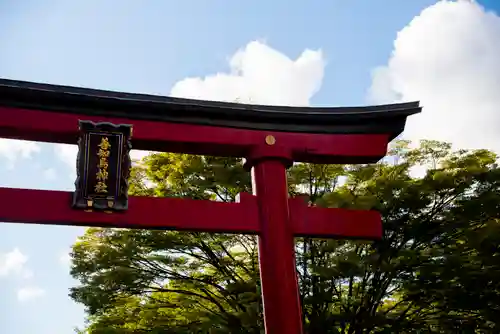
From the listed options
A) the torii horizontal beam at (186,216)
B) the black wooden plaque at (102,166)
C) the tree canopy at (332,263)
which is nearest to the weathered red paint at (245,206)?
the torii horizontal beam at (186,216)

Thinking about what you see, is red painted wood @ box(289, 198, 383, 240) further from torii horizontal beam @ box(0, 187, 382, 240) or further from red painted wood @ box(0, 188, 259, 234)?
red painted wood @ box(0, 188, 259, 234)

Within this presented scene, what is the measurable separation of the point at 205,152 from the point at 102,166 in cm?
157

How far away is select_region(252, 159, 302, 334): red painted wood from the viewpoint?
20.2 feet

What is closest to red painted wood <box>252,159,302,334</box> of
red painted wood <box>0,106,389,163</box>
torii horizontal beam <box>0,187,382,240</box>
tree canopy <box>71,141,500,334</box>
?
torii horizontal beam <box>0,187,382,240</box>

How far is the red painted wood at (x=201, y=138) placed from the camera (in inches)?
256

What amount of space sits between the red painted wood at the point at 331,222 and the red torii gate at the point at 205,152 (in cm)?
1

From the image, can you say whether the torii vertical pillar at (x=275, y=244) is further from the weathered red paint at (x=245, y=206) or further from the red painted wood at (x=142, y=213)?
the red painted wood at (x=142, y=213)

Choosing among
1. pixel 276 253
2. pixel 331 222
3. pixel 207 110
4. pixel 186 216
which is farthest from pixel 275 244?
pixel 207 110

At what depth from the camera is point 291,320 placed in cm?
612

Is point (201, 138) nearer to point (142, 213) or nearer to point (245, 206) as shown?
point (245, 206)

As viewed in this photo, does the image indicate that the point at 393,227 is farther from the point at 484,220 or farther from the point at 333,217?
the point at 333,217

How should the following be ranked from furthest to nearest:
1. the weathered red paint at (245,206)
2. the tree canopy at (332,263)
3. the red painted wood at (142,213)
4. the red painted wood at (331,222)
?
the tree canopy at (332,263), the red painted wood at (331,222), the weathered red paint at (245,206), the red painted wood at (142,213)

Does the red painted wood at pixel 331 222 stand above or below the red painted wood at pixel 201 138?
below

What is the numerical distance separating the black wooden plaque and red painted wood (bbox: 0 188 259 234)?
132 millimetres
